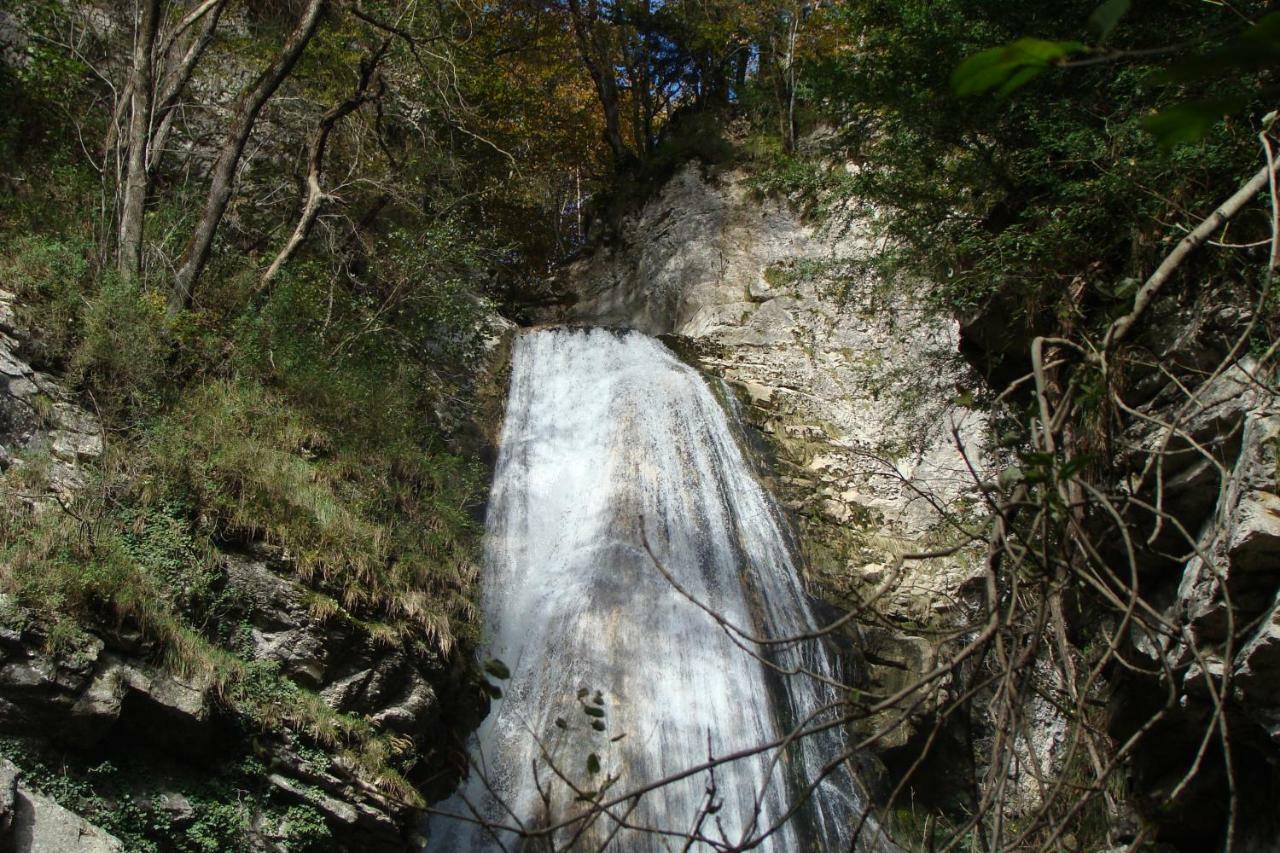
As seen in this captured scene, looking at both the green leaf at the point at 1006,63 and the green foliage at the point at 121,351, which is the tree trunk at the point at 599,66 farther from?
the green leaf at the point at 1006,63

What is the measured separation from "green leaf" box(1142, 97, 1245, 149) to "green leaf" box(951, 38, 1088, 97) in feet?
0.43

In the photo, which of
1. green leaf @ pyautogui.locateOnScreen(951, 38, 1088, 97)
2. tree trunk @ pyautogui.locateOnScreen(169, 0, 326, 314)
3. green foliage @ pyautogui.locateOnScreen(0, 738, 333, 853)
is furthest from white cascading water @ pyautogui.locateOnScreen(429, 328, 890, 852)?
green leaf @ pyautogui.locateOnScreen(951, 38, 1088, 97)

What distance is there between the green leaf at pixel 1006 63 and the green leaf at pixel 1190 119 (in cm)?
13

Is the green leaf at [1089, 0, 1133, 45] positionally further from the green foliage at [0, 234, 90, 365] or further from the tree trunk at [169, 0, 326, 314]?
the tree trunk at [169, 0, 326, 314]

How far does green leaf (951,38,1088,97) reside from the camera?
3.06 ft

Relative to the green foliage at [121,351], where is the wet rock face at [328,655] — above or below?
below

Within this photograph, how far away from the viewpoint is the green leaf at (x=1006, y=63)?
0.93 metres

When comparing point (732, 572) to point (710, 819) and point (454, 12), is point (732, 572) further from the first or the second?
point (454, 12)

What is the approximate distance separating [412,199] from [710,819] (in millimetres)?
7816

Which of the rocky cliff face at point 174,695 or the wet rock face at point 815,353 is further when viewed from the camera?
the wet rock face at point 815,353

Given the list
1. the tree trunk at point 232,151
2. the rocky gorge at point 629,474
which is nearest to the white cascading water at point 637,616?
the rocky gorge at point 629,474

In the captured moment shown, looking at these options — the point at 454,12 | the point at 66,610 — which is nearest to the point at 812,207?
the point at 454,12

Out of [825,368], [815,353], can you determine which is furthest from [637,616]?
[815,353]

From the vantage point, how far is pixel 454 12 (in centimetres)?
1416
